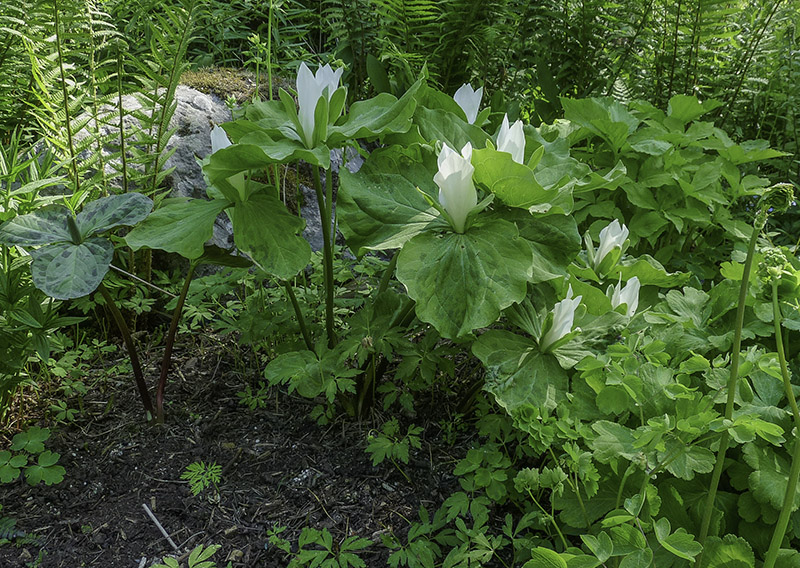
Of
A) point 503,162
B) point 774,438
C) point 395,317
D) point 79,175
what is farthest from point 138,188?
point 774,438

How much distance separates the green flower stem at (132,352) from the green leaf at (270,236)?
517 mm

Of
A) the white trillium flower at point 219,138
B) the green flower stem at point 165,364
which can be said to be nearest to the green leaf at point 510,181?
the white trillium flower at point 219,138

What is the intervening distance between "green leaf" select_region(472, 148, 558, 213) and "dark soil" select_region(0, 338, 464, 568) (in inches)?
33.9

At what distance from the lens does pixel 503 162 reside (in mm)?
1394

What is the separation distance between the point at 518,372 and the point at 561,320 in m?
0.18

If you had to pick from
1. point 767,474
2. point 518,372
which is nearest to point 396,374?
point 518,372

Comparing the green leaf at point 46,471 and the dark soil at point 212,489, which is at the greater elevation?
the green leaf at point 46,471

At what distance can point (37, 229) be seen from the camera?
1.58 m

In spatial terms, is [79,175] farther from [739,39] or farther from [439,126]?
[739,39]

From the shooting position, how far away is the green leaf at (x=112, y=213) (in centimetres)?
159

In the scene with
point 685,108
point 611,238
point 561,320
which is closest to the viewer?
point 561,320

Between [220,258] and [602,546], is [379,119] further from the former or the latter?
[602,546]

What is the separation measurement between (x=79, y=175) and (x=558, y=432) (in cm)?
197

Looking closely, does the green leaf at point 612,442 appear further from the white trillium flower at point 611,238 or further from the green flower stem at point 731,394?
the white trillium flower at point 611,238
